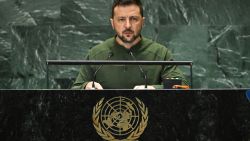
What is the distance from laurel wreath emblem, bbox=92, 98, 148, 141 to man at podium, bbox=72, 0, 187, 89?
1.10 metres

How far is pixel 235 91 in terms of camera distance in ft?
7.32

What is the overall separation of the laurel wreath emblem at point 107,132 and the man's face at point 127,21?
1.39m

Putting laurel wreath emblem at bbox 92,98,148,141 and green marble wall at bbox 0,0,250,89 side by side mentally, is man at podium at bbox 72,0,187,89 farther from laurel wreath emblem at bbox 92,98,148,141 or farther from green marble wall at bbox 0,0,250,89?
green marble wall at bbox 0,0,250,89

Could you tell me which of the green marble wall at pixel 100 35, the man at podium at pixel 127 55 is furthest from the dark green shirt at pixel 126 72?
the green marble wall at pixel 100 35

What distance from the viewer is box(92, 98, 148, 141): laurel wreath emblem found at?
7.23 feet

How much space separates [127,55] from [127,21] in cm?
22

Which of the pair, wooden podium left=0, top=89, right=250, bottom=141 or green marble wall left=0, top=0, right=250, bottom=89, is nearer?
wooden podium left=0, top=89, right=250, bottom=141

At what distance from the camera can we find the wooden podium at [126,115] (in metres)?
2.20

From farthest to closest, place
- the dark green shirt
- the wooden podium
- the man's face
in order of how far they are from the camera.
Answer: the man's face < the dark green shirt < the wooden podium

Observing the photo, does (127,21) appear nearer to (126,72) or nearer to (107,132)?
(126,72)

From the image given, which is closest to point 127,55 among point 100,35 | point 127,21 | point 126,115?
point 127,21

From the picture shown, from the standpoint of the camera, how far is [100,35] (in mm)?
5090

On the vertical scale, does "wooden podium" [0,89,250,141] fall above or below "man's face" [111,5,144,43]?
below

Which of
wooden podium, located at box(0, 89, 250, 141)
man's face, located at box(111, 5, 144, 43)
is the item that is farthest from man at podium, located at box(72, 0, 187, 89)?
wooden podium, located at box(0, 89, 250, 141)
